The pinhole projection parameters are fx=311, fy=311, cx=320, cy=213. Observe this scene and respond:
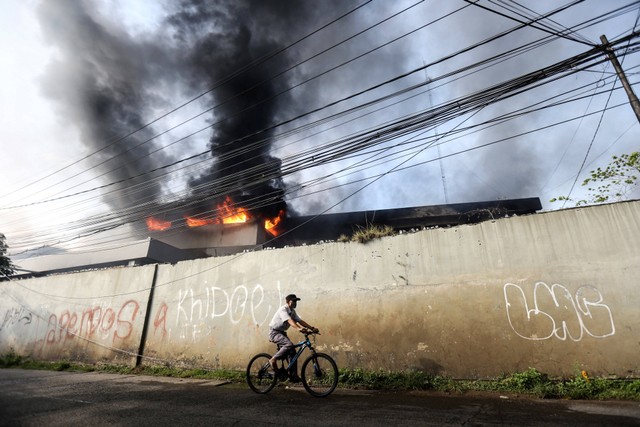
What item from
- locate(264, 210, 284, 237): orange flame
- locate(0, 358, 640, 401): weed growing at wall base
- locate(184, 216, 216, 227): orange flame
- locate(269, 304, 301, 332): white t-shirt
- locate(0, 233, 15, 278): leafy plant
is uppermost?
locate(184, 216, 216, 227): orange flame

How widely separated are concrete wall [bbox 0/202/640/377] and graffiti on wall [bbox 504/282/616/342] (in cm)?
2

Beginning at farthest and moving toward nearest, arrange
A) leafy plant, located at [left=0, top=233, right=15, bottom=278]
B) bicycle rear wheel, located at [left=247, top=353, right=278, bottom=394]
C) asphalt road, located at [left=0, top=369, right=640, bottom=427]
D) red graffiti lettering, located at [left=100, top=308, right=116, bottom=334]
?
leafy plant, located at [left=0, top=233, right=15, bottom=278]
red graffiti lettering, located at [left=100, top=308, right=116, bottom=334]
bicycle rear wheel, located at [left=247, top=353, right=278, bottom=394]
asphalt road, located at [left=0, top=369, right=640, bottom=427]

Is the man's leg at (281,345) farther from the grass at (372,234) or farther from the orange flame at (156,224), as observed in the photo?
the orange flame at (156,224)

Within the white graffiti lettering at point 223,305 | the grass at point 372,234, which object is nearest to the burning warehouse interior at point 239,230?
the white graffiti lettering at point 223,305

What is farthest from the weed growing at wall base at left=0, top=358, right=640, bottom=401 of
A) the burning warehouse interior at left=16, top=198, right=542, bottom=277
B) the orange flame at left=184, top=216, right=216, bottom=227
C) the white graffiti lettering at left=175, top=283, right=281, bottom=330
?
the orange flame at left=184, top=216, right=216, bottom=227

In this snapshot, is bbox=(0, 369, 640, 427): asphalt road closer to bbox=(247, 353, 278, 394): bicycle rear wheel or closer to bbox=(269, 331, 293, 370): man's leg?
bbox=(247, 353, 278, 394): bicycle rear wheel

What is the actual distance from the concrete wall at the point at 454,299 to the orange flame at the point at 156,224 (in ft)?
54.4

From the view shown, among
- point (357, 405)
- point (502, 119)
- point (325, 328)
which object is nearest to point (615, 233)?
point (502, 119)

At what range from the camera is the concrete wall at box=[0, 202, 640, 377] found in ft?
17.0

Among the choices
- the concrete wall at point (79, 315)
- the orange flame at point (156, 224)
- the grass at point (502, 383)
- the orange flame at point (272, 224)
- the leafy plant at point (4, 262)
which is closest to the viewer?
the grass at point (502, 383)

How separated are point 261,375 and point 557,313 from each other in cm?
522

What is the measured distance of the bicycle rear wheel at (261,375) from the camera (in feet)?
17.9

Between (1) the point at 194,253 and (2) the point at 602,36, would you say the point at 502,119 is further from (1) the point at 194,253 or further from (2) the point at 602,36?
(1) the point at 194,253

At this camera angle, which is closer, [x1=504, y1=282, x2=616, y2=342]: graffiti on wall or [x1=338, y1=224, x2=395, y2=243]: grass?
[x1=504, y1=282, x2=616, y2=342]: graffiti on wall
